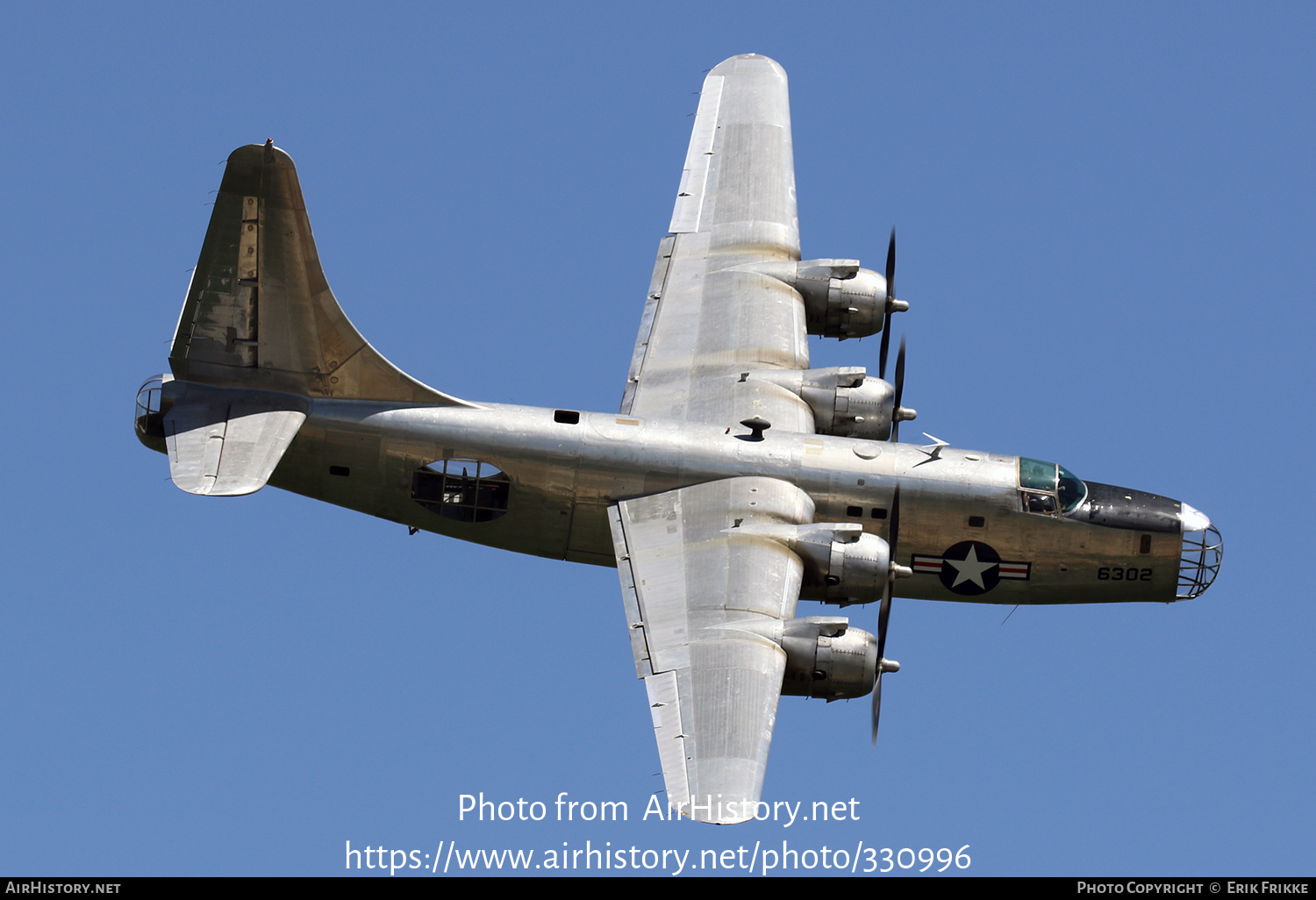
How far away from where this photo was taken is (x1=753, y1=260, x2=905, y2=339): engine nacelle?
50.8 meters

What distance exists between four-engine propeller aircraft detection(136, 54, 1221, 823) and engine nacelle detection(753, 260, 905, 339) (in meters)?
2.05

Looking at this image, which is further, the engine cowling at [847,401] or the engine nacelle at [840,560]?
the engine cowling at [847,401]

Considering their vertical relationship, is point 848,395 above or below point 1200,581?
above

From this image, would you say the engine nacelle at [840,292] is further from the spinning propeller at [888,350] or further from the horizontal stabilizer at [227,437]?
the horizontal stabilizer at [227,437]

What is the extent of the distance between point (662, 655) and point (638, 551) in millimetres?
3175

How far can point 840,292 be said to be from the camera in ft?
167

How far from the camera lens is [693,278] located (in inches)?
2016

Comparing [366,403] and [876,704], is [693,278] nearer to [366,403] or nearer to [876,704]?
[366,403]

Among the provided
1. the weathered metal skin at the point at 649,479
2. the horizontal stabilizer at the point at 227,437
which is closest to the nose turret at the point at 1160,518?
the weathered metal skin at the point at 649,479

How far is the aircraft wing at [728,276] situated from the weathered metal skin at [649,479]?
6.51ft

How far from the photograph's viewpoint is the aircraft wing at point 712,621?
39750 mm

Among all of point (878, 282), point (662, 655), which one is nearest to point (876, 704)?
point (662, 655)

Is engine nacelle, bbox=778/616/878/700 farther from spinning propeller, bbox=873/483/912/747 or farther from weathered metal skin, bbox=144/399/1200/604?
weathered metal skin, bbox=144/399/1200/604
